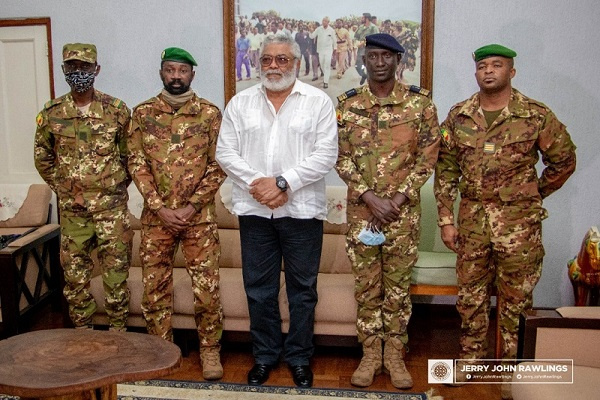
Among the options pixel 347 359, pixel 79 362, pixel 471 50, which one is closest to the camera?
pixel 79 362

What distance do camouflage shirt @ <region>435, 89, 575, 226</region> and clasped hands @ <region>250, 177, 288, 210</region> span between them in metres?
0.87

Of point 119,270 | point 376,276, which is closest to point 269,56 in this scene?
point 376,276

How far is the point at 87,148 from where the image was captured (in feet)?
10.4

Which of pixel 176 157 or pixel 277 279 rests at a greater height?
pixel 176 157

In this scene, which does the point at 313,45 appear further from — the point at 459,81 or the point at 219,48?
the point at 459,81

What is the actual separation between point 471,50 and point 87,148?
7.97 ft

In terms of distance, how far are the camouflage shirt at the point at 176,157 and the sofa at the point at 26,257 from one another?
3.49ft

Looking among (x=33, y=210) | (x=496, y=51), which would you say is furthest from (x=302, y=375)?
(x=33, y=210)

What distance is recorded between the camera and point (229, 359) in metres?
3.38

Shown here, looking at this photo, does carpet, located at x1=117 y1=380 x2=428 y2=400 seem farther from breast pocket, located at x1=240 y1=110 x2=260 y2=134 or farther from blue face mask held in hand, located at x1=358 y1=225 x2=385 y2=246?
breast pocket, located at x1=240 y1=110 x2=260 y2=134

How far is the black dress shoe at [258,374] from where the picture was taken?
3047 mm

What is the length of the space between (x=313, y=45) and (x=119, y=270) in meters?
1.90

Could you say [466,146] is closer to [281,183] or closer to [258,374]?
[281,183]

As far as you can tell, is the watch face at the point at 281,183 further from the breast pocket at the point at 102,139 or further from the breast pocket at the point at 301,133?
the breast pocket at the point at 102,139
